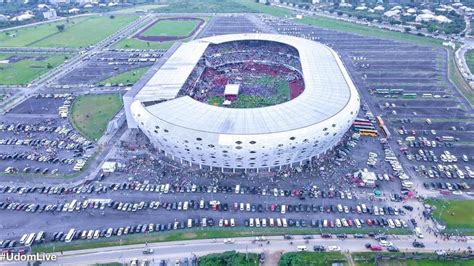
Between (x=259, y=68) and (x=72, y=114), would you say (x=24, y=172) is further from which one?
→ (x=259, y=68)

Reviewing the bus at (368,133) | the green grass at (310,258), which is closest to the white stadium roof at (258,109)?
the bus at (368,133)

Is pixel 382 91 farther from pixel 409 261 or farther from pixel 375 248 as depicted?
pixel 409 261

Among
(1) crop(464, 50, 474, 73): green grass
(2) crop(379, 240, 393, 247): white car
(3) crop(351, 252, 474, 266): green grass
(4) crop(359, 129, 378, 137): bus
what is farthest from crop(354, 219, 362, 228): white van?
A: (1) crop(464, 50, 474, 73): green grass

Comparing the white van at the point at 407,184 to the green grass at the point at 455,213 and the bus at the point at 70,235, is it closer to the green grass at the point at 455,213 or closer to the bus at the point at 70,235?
the green grass at the point at 455,213

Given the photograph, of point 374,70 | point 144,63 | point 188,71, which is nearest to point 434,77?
point 374,70

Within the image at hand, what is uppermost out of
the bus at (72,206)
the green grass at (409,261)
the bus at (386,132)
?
the bus at (386,132)

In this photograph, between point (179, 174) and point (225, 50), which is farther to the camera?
point (225, 50)

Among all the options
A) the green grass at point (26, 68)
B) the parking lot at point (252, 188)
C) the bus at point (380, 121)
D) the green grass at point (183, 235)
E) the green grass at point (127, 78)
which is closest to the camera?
the green grass at point (183, 235)
